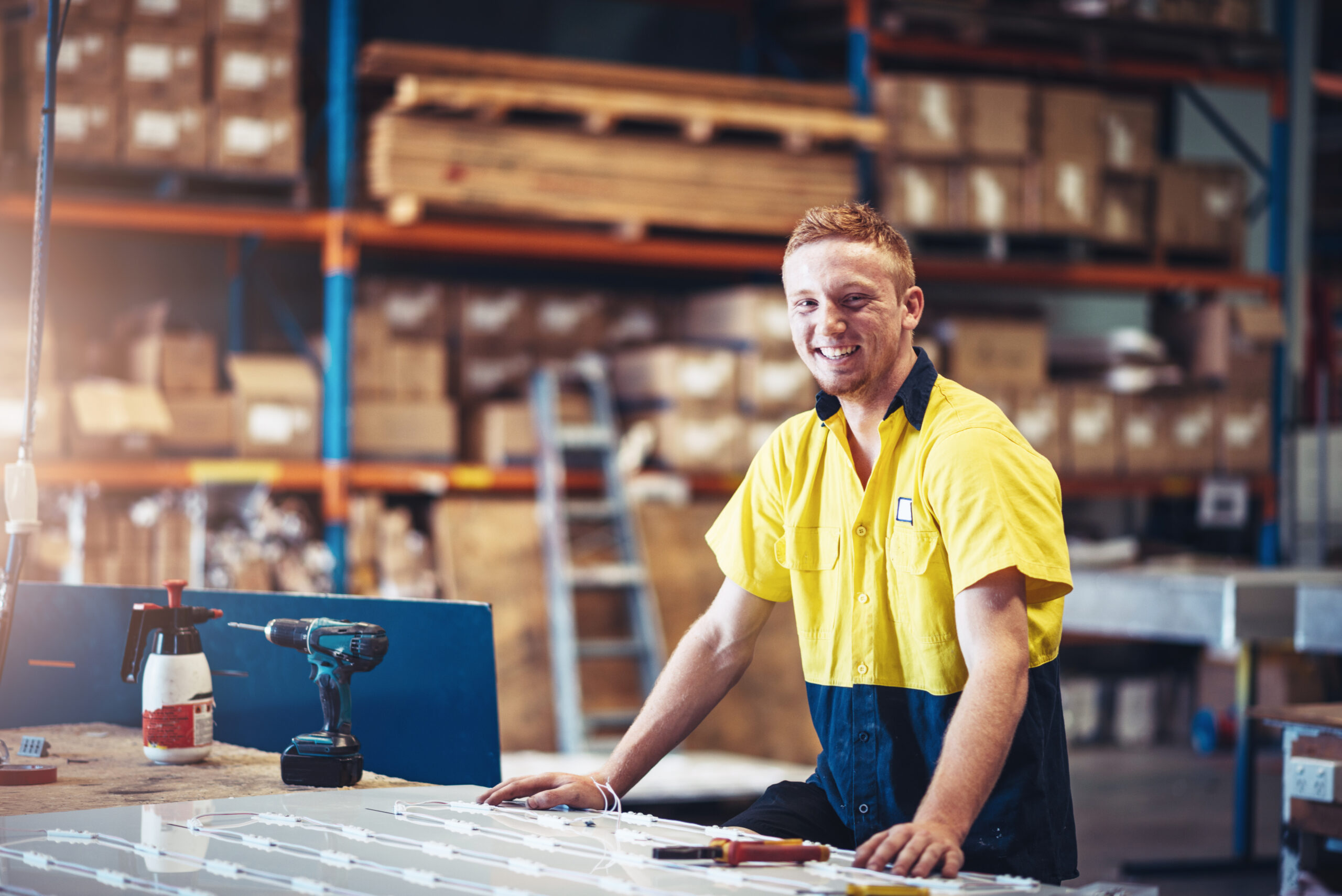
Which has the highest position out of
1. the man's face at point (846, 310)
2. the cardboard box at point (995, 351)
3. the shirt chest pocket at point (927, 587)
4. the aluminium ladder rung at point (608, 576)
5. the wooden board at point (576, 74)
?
the wooden board at point (576, 74)

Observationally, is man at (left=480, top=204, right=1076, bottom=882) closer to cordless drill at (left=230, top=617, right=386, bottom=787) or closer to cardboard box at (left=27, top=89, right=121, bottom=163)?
cordless drill at (left=230, top=617, right=386, bottom=787)

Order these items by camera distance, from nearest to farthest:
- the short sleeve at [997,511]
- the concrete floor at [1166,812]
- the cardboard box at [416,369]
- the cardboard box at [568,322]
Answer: the short sleeve at [997,511], the concrete floor at [1166,812], the cardboard box at [416,369], the cardboard box at [568,322]

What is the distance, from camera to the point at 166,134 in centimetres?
671

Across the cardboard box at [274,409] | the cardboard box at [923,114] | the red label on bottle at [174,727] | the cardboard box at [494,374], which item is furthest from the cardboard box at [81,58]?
the red label on bottle at [174,727]

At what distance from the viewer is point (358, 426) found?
7.14m

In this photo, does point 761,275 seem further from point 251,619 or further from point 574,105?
point 251,619

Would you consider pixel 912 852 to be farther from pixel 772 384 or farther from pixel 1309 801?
pixel 772 384

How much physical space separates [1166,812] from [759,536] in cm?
513

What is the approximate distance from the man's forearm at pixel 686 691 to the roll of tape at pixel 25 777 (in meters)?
0.97

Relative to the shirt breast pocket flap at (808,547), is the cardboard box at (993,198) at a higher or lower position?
higher

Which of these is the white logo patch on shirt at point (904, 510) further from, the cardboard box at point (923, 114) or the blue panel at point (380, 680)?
the cardboard box at point (923, 114)

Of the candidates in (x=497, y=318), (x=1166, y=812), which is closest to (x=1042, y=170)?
(x=497, y=318)

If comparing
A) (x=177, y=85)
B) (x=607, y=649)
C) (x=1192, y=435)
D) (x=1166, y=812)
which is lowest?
(x=1166, y=812)

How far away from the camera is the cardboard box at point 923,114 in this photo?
8062 millimetres
